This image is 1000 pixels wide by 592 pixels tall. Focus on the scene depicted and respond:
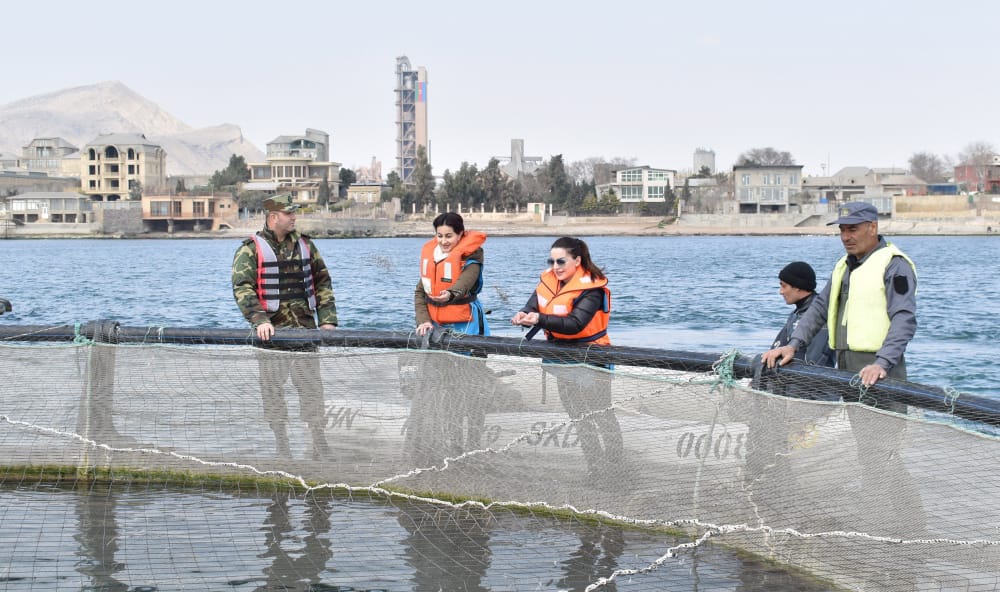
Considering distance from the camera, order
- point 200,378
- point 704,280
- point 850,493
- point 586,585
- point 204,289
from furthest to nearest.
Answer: point 704,280 < point 204,289 < point 200,378 < point 586,585 < point 850,493

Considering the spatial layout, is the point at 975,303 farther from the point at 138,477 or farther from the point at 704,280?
the point at 138,477

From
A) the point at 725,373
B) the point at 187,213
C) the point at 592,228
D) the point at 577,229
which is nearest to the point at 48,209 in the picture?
the point at 187,213

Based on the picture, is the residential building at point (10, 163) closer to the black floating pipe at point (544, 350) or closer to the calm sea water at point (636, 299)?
the calm sea water at point (636, 299)

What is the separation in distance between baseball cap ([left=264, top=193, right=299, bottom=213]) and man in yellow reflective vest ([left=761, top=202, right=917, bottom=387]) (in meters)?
3.10

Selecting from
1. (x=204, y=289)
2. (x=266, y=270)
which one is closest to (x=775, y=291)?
(x=204, y=289)

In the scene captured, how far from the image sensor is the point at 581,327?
6.08m

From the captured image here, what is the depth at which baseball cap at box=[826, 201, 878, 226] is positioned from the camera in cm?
537

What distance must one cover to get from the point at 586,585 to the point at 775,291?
40.4 m

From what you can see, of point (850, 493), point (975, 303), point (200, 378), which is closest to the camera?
point (850, 493)

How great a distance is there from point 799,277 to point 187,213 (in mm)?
144066

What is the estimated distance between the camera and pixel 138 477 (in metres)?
6.67

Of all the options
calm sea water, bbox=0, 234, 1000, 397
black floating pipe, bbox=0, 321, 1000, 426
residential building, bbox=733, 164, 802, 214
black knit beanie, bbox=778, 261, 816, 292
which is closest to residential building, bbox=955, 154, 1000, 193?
residential building, bbox=733, 164, 802, 214

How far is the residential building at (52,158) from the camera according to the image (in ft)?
607

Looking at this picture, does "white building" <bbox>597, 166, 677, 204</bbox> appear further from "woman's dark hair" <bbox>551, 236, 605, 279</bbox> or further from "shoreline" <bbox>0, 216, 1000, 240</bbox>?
"woman's dark hair" <bbox>551, 236, 605, 279</bbox>
